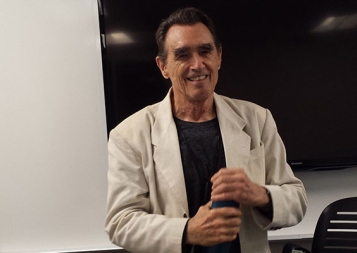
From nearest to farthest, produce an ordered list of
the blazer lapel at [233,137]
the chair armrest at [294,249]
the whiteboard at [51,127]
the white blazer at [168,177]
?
1. the white blazer at [168,177]
2. the blazer lapel at [233,137]
3. the chair armrest at [294,249]
4. the whiteboard at [51,127]

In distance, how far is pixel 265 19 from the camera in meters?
1.68

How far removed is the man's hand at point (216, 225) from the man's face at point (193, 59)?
15.6 inches

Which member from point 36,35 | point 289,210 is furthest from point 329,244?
point 36,35

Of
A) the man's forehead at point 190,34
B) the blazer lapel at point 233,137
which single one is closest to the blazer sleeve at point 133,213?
the blazer lapel at point 233,137

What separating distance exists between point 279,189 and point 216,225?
26cm

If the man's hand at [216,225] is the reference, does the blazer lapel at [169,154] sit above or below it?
above

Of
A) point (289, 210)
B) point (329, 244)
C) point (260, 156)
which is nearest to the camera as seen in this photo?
point (289, 210)

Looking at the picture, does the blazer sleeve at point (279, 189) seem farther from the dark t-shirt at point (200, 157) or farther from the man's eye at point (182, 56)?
the man's eye at point (182, 56)

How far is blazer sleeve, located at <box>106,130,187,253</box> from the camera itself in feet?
3.05

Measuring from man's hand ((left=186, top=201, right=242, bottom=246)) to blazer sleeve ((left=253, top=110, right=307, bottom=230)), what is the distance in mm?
170

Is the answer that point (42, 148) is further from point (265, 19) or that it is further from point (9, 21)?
A: point (265, 19)

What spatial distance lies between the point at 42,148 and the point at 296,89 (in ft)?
4.36

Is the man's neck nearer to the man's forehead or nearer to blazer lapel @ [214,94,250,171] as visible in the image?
blazer lapel @ [214,94,250,171]

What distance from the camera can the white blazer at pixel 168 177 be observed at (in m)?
0.97
